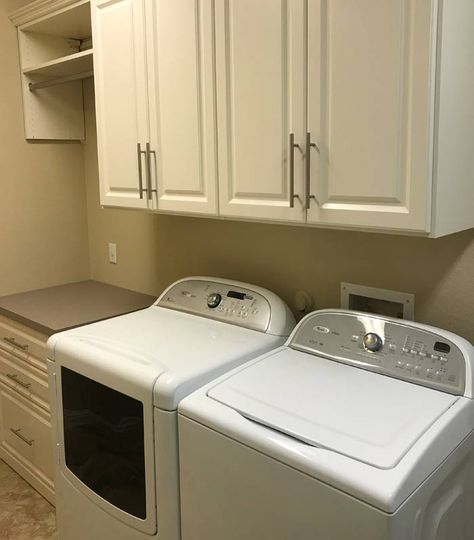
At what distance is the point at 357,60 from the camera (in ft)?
4.67

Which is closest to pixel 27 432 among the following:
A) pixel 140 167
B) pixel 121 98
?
pixel 140 167

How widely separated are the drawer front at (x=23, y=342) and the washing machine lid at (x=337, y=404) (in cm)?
113

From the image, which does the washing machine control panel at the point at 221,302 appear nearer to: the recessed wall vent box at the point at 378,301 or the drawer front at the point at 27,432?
the recessed wall vent box at the point at 378,301

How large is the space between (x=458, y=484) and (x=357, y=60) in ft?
3.62

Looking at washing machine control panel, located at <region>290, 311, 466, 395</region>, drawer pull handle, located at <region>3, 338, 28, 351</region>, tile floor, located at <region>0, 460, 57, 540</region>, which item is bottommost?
tile floor, located at <region>0, 460, 57, 540</region>

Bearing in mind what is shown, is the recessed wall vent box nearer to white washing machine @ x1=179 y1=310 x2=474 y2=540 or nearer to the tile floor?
white washing machine @ x1=179 y1=310 x2=474 y2=540

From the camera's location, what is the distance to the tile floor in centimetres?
239

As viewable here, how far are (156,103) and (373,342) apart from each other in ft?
3.64

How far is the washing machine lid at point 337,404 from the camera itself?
122cm

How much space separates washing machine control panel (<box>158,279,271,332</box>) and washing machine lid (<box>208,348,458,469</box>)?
30 centimetres

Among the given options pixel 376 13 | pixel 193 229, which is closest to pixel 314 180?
pixel 376 13

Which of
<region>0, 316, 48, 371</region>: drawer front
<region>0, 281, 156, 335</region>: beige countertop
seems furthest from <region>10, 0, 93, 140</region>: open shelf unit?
<region>0, 316, 48, 371</region>: drawer front

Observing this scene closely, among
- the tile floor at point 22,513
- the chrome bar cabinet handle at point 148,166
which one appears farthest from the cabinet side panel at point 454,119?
the tile floor at point 22,513

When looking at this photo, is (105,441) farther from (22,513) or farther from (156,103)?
(156,103)
